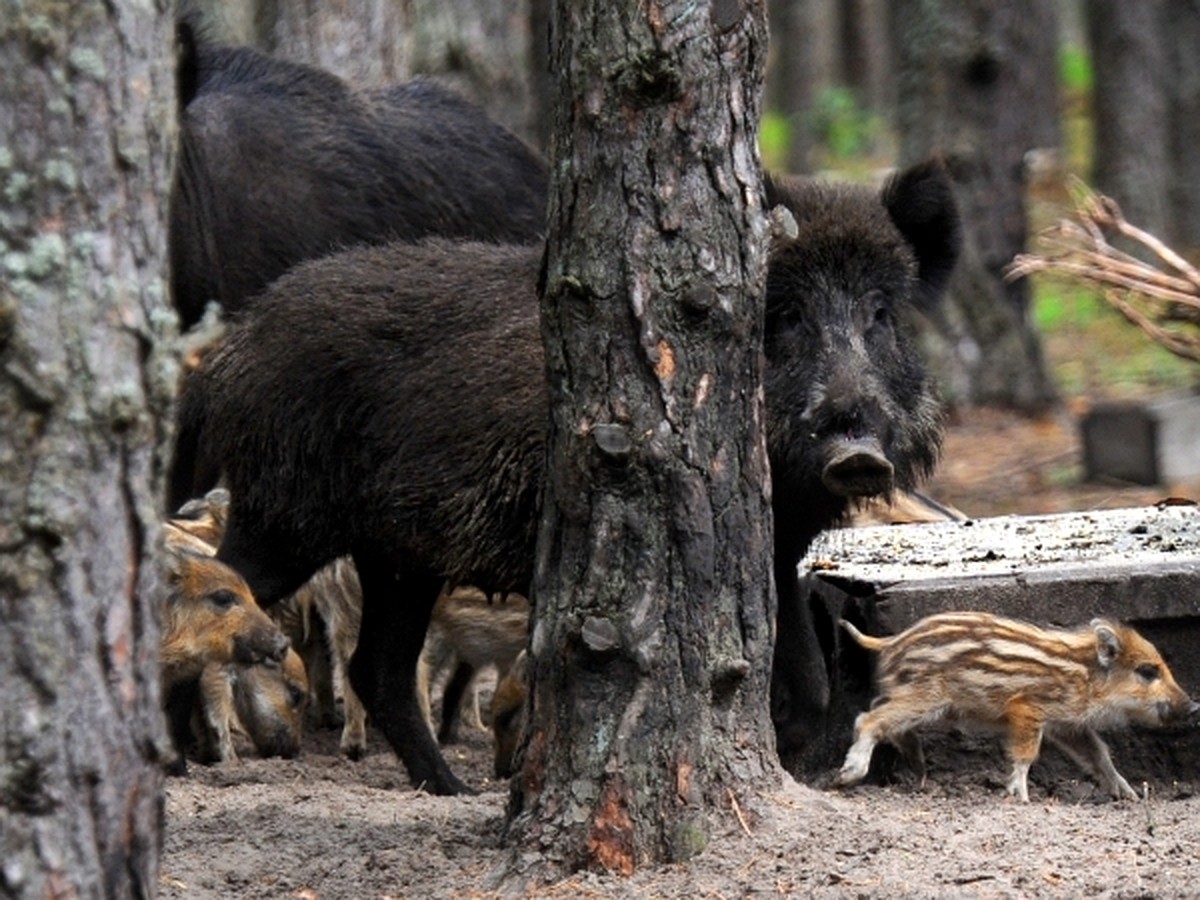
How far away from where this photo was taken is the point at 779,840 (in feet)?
16.1

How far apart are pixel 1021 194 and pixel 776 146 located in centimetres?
2138

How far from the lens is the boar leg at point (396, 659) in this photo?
6.86 meters

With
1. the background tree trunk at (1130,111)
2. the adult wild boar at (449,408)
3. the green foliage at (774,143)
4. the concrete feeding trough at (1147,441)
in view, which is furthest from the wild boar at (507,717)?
the green foliage at (774,143)

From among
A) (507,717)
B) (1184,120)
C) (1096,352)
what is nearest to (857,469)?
(507,717)

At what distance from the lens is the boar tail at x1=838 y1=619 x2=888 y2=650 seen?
6.42m

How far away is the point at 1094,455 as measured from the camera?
12.4 meters

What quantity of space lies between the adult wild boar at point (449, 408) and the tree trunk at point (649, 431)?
1.09m

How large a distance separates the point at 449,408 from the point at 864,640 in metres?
1.50

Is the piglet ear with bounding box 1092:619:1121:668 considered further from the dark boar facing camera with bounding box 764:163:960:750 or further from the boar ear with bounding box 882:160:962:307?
the boar ear with bounding box 882:160:962:307

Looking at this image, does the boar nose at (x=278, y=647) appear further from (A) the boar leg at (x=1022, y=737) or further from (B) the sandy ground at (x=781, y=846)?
(A) the boar leg at (x=1022, y=737)

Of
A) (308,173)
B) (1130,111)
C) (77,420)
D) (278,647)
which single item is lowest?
(278,647)

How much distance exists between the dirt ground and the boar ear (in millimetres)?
1598

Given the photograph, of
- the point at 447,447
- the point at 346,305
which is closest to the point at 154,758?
the point at 447,447

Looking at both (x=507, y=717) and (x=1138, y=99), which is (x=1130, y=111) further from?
(x=507, y=717)
